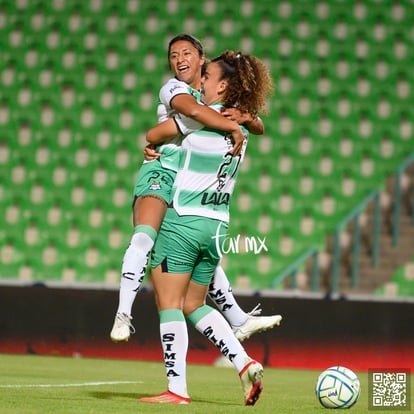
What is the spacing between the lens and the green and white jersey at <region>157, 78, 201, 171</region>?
4.39 m

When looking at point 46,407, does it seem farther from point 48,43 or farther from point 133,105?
point 48,43

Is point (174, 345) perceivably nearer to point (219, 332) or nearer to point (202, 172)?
point (219, 332)

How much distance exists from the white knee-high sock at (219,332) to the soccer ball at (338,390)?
15.1 inches

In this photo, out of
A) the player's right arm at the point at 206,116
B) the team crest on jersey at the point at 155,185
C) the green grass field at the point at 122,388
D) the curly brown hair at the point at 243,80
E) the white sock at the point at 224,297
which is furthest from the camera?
the white sock at the point at 224,297

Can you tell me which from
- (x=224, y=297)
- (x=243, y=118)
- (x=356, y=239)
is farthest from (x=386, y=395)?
(x=356, y=239)

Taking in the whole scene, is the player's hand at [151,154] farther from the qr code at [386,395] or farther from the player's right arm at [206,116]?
the qr code at [386,395]

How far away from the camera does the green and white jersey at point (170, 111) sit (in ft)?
14.4

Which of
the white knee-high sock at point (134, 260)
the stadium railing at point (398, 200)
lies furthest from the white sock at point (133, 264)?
the stadium railing at point (398, 200)

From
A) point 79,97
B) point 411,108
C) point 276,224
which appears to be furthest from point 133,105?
point 411,108

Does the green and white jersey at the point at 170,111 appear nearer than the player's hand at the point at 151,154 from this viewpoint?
Yes

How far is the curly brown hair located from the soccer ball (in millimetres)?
1255

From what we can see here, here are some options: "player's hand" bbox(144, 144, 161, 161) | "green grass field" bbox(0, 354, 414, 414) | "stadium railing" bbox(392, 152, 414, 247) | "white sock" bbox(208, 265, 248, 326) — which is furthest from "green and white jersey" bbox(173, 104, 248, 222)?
"stadium railing" bbox(392, 152, 414, 247)

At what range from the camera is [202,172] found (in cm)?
431

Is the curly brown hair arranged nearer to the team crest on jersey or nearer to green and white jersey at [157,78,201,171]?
green and white jersey at [157,78,201,171]
